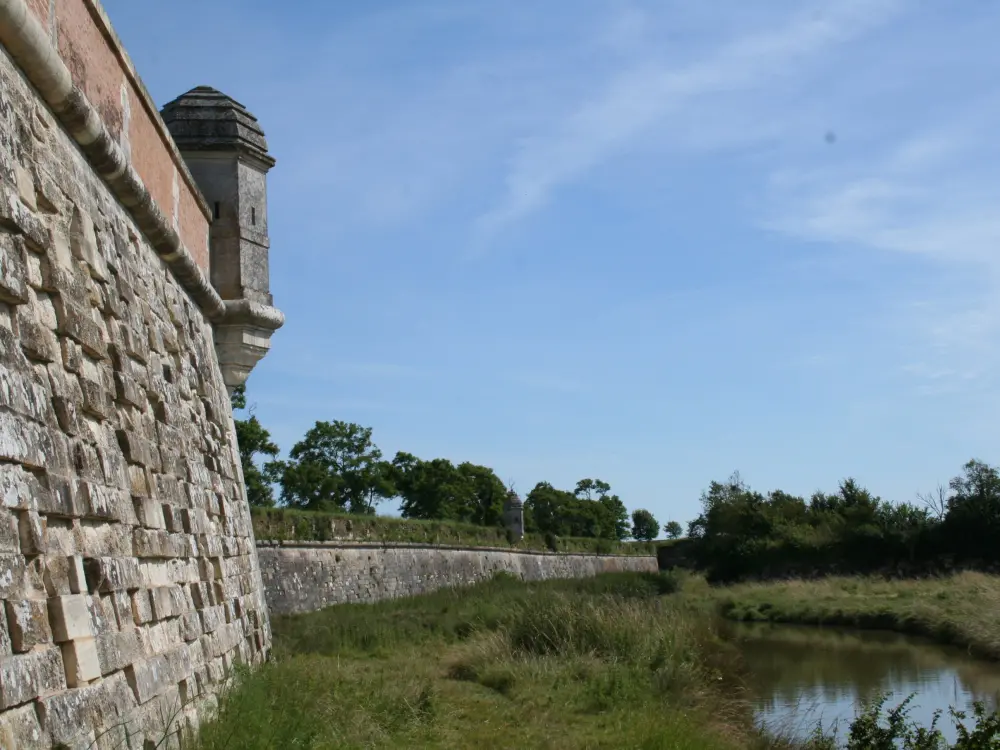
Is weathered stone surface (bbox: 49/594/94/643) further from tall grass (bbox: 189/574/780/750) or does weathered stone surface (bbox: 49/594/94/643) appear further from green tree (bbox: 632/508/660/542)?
green tree (bbox: 632/508/660/542)

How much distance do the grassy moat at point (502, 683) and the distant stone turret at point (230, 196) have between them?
292cm

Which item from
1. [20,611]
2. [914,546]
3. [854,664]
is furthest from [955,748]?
[914,546]

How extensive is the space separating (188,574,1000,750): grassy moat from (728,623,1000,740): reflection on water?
1.02 meters

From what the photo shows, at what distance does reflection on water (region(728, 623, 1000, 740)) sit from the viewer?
42.7ft

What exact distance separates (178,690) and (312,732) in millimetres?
720

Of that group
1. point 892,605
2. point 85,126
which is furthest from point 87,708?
point 892,605

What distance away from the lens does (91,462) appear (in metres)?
4.68

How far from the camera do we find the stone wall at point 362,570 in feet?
64.5

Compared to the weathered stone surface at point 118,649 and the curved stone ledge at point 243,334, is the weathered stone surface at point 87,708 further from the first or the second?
the curved stone ledge at point 243,334

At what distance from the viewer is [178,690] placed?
547 centimetres

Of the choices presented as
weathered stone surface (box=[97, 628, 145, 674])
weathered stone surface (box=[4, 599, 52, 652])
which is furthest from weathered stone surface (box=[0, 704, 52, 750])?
weathered stone surface (box=[97, 628, 145, 674])

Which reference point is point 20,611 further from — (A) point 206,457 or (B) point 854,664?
(B) point 854,664

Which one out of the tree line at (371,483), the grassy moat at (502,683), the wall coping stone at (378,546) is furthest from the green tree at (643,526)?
the grassy moat at (502,683)

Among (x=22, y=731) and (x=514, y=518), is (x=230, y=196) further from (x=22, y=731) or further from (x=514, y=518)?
(x=514, y=518)
